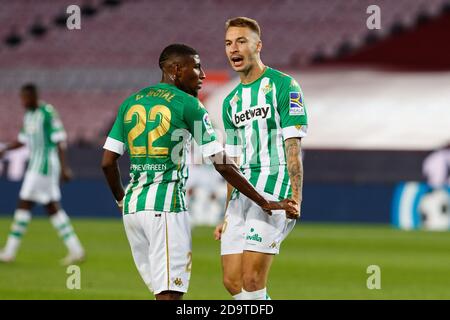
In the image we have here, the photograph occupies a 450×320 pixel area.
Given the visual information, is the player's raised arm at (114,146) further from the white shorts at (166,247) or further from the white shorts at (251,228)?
the white shorts at (251,228)

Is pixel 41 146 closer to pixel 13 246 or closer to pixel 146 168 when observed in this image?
pixel 13 246

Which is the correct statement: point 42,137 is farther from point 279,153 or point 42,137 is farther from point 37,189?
point 279,153

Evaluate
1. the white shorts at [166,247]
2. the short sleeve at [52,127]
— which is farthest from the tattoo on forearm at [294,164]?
the short sleeve at [52,127]

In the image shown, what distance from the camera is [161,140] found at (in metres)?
5.86

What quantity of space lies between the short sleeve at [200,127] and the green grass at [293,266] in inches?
130

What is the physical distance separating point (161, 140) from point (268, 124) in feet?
2.67

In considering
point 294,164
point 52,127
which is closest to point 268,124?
point 294,164

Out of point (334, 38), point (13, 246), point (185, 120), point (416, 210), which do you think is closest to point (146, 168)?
point (185, 120)

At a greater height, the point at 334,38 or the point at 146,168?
the point at 334,38

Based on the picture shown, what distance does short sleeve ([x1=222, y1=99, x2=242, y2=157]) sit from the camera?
6559 millimetres

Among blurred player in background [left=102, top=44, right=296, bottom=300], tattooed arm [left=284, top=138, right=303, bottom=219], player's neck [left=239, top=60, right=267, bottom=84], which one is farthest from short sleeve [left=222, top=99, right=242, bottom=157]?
blurred player in background [left=102, top=44, right=296, bottom=300]

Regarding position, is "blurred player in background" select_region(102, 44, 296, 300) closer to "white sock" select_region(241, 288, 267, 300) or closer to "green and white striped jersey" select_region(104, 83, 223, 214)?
"green and white striped jersey" select_region(104, 83, 223, 214)

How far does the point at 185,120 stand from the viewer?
19.1ft
